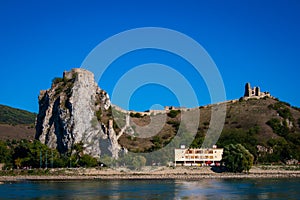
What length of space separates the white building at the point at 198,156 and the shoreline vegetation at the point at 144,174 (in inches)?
320

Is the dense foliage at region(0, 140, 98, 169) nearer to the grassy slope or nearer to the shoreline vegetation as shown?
the shoreline vegetation

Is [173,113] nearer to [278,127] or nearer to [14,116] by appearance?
[278,127]

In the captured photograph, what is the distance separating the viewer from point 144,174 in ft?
275

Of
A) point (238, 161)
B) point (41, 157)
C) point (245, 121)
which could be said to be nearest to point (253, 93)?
point (245, 121)

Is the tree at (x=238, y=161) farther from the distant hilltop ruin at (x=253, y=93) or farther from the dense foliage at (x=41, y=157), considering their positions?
the distant hilltop ruin at (x=253, y=93)

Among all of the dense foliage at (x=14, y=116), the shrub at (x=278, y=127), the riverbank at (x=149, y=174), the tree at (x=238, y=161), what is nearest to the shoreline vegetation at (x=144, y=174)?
the riverbank at (x=149, y=174)

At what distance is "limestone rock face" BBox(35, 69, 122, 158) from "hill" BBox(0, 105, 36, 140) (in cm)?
2678

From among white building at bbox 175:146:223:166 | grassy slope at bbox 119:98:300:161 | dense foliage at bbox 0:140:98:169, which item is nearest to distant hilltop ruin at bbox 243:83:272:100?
grassy slope at bbox 119:98:300:161

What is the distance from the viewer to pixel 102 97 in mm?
109938

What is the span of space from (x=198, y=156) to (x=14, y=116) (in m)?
88.9

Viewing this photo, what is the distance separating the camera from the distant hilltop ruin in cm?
12988

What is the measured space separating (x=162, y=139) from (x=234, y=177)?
34.3 metres

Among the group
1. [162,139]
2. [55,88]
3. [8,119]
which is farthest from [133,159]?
[8,119]

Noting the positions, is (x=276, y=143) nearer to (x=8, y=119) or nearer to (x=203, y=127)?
(x=203, y=127)
